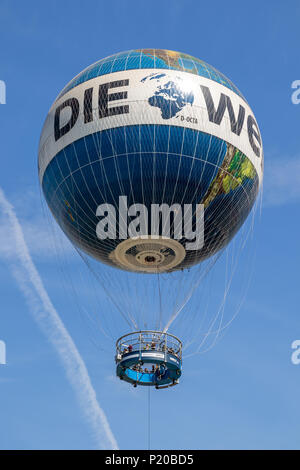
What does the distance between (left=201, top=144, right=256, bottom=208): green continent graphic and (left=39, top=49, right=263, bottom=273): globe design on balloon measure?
5 centimetres

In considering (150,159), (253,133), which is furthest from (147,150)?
(253,133)

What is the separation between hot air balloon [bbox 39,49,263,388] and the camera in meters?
38.2

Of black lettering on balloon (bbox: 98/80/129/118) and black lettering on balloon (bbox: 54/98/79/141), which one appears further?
black lettering on balloon (bbox: 54/98/79/141)

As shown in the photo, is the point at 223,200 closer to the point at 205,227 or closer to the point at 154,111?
the point at 205,227

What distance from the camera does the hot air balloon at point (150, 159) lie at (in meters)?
38.2

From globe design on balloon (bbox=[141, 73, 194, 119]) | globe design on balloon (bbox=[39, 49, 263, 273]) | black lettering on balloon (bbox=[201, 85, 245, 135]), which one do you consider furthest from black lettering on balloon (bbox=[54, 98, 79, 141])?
black lettering on balloon (bbox=[201, 85, 245, 135])

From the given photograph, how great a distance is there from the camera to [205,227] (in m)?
40.5

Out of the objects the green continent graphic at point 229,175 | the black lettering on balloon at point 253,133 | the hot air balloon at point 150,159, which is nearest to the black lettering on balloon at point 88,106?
the hot air balloon at point 150,159

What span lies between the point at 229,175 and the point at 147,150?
4553mm

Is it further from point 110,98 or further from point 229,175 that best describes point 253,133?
point 110,98

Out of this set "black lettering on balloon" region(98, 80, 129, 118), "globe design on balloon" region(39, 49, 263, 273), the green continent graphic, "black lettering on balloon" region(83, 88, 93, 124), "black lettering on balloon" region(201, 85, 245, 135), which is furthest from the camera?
the green continent graphic

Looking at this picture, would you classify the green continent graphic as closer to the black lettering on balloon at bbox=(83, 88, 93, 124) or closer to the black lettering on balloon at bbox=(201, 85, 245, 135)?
the black lettering on balloon at bbox=(201, 85, 245, 135)

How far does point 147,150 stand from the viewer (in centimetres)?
3800

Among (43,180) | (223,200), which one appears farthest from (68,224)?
(223,200)
